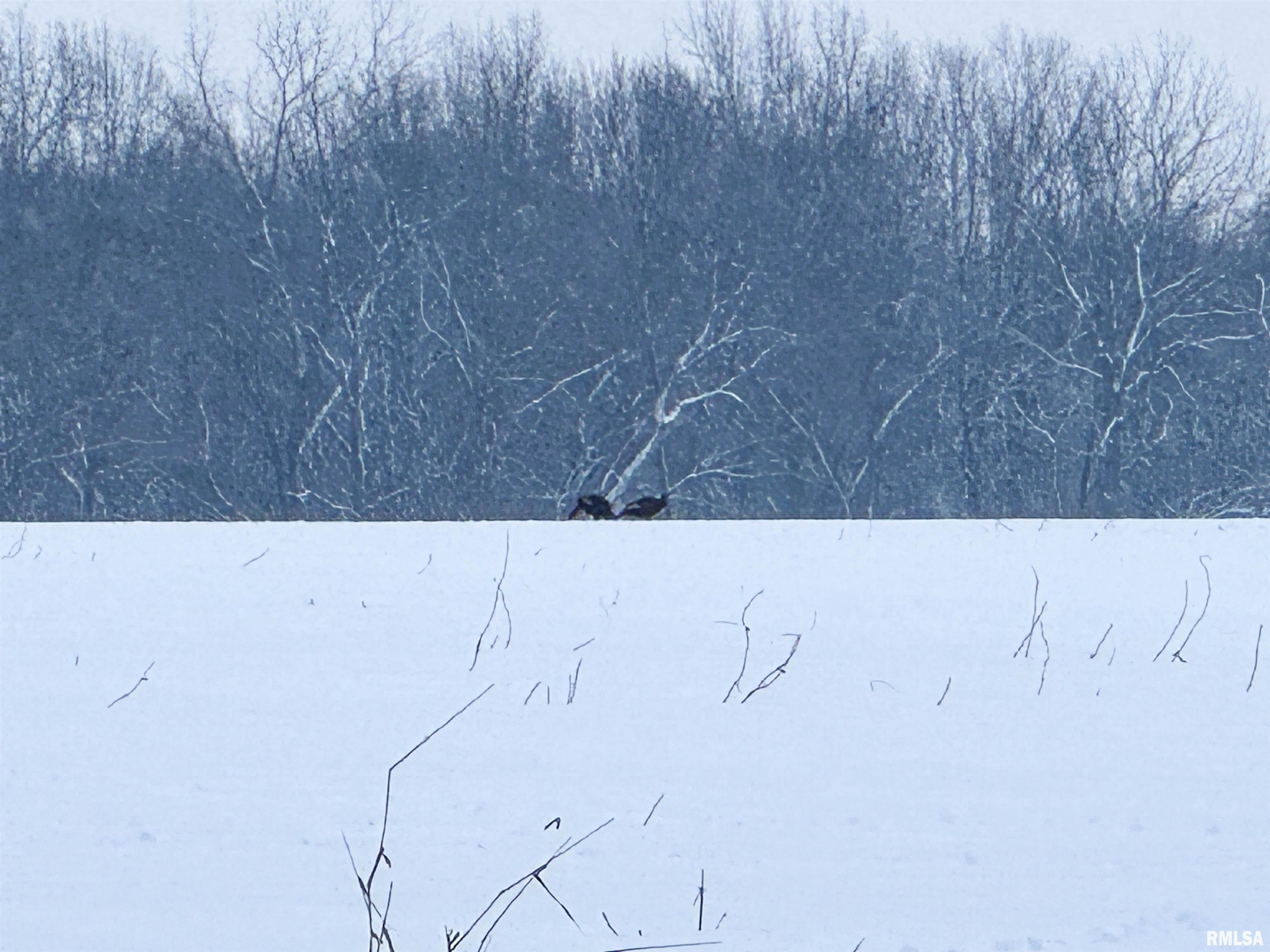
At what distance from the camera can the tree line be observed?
2183 centimetres

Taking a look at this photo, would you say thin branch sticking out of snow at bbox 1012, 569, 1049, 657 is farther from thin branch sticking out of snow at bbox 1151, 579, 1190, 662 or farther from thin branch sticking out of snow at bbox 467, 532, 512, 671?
thin branch sticking out of snow at bbox 467, 532, 512, 671

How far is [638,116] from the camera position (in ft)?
78.6

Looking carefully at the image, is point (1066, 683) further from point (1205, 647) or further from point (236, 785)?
point (236, 785)

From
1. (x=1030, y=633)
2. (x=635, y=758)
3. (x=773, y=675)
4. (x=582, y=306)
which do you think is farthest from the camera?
(x=582, y=306)

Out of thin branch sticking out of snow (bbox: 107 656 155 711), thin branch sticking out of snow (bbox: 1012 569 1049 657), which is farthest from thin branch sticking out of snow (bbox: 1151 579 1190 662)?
thin branch sticking out of snow (bbox: 107 656 155 711)

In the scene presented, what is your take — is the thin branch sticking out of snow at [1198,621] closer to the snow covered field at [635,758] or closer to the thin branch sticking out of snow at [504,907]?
the snow covered field at [635,758]

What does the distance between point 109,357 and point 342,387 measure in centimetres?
407

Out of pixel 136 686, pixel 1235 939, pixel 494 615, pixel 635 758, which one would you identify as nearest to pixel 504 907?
pixel 635 758

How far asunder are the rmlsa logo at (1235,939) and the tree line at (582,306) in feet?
63.8

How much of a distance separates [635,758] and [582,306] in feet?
66.1

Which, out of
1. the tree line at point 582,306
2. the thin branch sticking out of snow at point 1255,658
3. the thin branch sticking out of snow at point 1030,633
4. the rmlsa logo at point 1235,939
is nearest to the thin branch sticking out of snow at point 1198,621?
the thin branch sticking out of snow at point 1255,658

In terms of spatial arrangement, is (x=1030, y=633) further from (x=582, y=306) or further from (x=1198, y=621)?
(x=582, y=306)

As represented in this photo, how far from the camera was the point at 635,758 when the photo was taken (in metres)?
2.68

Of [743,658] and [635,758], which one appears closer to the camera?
[635,758]
